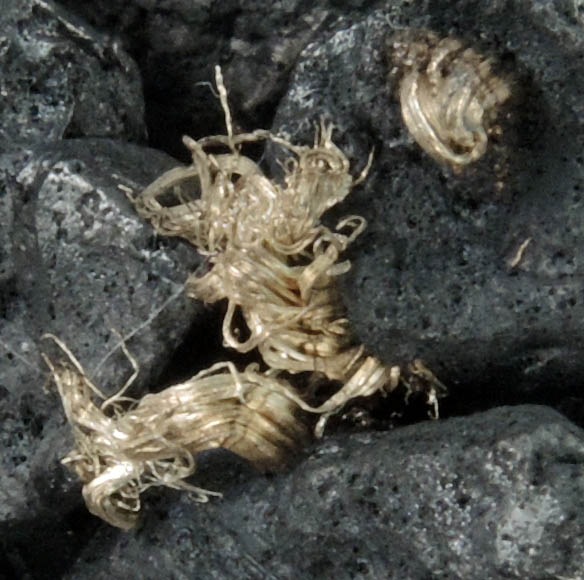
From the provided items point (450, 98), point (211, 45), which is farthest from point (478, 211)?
point (211, 45)

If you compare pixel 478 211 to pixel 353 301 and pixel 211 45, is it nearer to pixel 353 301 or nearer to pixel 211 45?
pixel 353 301

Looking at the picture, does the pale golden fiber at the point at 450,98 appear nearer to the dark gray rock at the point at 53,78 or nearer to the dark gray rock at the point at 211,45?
the dark gray rock at the point at 211,45

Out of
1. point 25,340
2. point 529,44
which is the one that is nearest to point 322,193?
point 529,44

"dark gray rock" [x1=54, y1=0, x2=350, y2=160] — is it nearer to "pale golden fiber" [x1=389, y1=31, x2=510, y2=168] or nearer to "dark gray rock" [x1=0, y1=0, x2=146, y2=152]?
"dark gray rock" [x1=0, y1=0, x2=146, y2=152]

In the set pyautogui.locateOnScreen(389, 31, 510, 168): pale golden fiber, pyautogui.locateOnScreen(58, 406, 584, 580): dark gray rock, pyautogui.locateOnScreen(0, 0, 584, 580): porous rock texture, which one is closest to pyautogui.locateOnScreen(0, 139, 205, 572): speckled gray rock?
pyautogui.locateOnScreen(0, 0, 584, 580): porous rock texture

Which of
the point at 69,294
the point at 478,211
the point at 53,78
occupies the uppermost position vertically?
the point at 478,211

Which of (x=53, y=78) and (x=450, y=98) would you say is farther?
(x=53, y=78)

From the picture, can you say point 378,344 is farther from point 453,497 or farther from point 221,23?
point 221,23
